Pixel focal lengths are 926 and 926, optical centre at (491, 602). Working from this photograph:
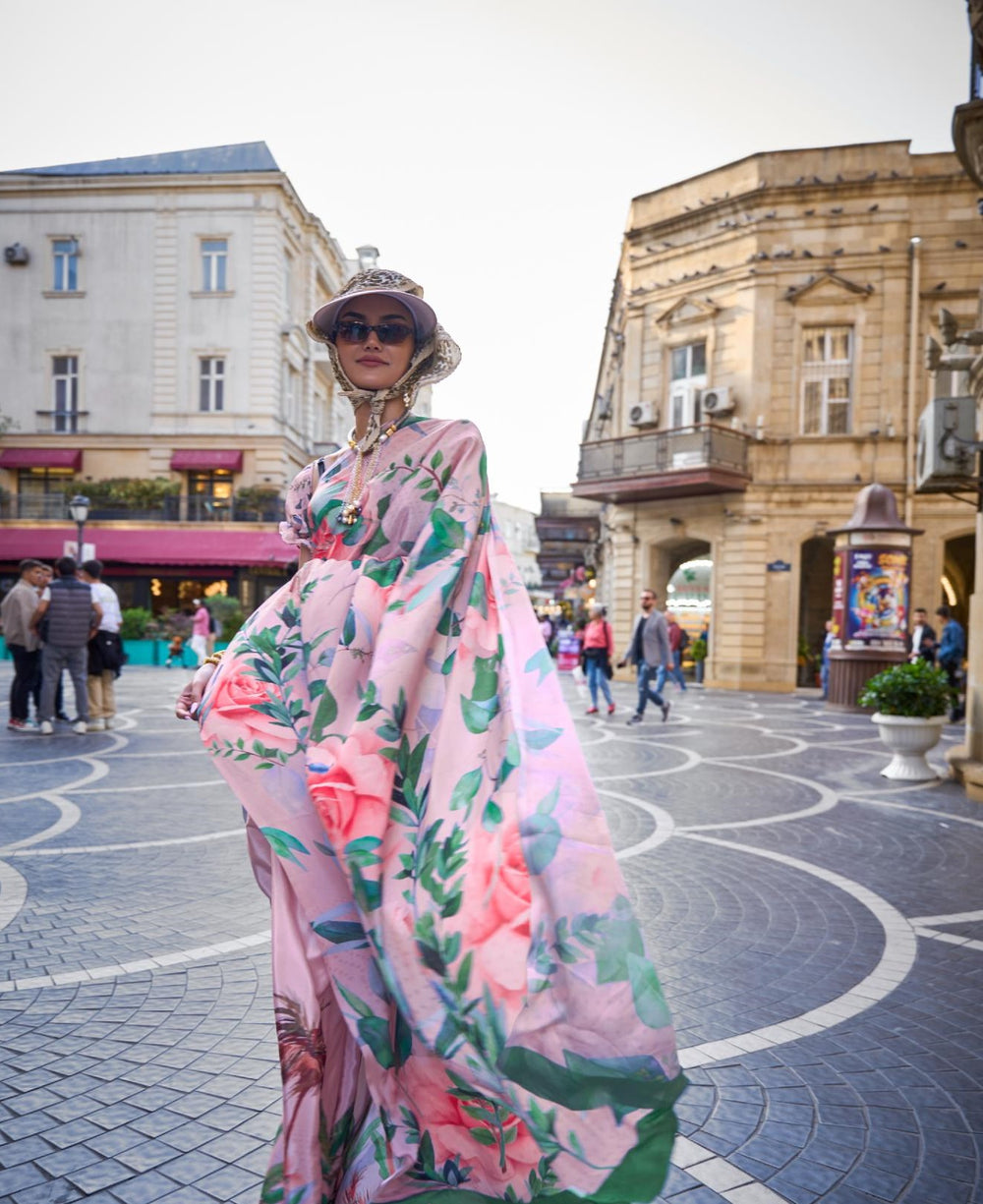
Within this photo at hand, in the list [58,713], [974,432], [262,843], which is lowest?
[58,713]

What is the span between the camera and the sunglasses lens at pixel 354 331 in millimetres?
2414

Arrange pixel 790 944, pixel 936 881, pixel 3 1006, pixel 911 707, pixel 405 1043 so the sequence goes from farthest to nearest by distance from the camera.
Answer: pixel 911 707 → pixel 936 881 → pixel 790 944 → pixel 3 1006 → pixel 405 1043

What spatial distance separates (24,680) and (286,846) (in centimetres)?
1108

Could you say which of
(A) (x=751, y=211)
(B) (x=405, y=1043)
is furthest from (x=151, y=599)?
(B) (x=405, y=1043)

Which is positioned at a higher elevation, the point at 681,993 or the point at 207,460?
the point at 207,460

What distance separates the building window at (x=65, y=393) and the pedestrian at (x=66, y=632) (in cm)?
2421

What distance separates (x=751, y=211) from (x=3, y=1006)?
24063 millimetres

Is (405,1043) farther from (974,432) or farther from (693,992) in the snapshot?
(974,432)

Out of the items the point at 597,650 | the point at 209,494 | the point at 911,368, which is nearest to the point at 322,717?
the point at 597,650

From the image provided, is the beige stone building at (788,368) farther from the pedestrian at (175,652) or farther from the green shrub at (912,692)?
the green shrub at (912,692)

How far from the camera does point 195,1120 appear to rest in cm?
267

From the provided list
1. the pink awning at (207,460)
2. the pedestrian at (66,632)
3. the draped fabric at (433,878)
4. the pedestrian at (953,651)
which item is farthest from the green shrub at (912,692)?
the pink awning at (207,460)

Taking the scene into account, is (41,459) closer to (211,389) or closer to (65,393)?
(65,393)

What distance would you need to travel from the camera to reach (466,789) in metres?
1.95
